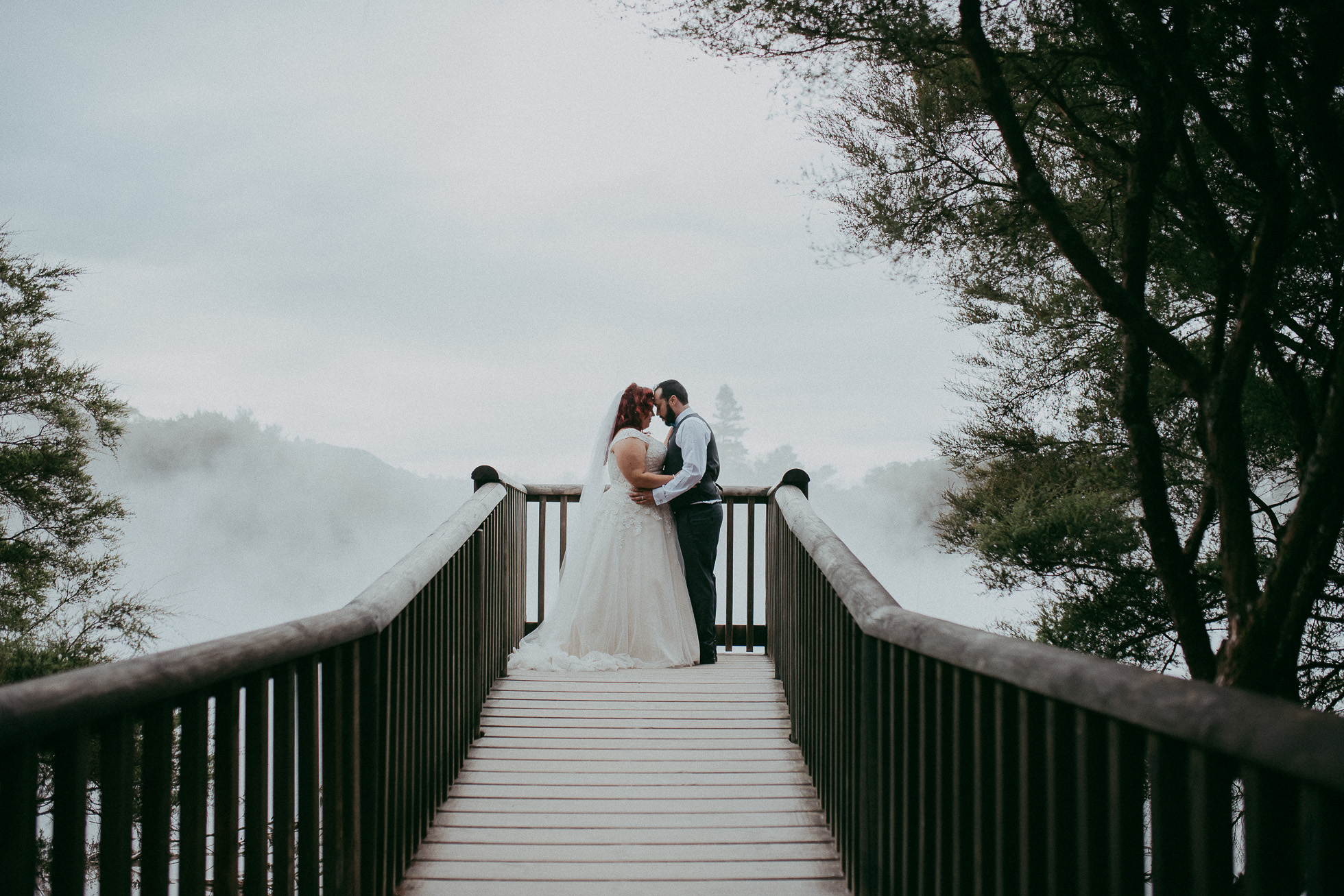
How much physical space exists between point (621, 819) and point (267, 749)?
1.81m

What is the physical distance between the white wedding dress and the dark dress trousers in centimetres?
5

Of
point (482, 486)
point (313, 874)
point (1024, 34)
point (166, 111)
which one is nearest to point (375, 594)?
point (313, 874)

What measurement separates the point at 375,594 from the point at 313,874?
72 cm

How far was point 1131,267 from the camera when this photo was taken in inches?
200

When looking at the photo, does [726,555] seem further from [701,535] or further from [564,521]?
[564,521]

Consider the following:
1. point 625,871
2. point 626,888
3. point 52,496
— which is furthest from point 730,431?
point 626,888

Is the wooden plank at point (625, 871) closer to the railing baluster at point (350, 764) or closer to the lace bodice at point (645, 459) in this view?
the railing baluster at point (350, 764)

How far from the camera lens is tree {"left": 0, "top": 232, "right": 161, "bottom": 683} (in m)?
11.9

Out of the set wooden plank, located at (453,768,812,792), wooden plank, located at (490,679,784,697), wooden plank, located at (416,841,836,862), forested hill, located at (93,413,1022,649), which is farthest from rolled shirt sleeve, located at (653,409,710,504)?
forested hill, located at (93,413,1022,649)

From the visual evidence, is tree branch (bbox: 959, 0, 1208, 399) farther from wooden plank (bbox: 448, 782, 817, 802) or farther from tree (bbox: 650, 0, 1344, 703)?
wooden plank (bbox: 448, 782, 817, 802)

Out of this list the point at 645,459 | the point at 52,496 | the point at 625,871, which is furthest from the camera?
the point at 52,496

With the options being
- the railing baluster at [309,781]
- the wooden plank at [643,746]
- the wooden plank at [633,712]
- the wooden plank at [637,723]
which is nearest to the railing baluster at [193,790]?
the railing baluster at [309,781]

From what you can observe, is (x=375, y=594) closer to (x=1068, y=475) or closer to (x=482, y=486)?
(x=482, y=486)

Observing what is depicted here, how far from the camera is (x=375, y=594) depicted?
95.7 inches
